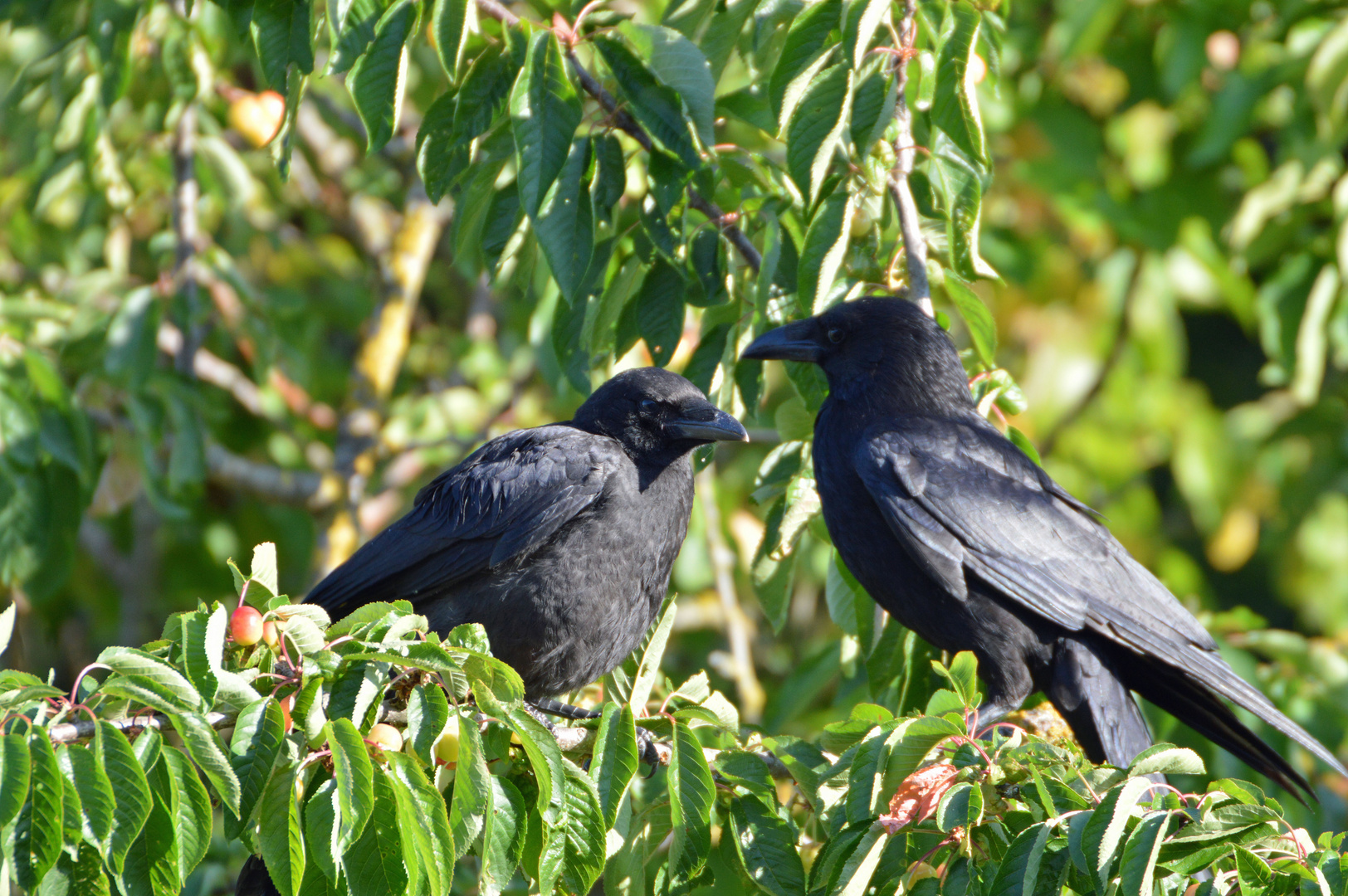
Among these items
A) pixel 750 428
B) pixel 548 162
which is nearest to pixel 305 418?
pixel 750 428

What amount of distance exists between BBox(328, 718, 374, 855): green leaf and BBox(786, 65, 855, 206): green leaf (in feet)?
5.33

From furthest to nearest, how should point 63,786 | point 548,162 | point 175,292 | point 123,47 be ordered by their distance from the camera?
point 175,292, point 123,47, point 548,162, point 63,786

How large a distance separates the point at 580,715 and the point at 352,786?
1713 millimetres

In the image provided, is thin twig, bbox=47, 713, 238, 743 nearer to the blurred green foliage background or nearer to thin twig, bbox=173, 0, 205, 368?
the blurred green foliage background

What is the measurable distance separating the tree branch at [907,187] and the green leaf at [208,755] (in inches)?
81.7

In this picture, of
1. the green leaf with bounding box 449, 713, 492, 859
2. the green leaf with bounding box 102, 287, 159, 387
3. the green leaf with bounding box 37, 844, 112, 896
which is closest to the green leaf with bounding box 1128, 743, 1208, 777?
the green leaf with bounding box 449, 713, 492, 859

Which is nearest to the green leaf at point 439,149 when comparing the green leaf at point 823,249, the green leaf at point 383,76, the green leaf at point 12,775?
the green leaf at point 383,76

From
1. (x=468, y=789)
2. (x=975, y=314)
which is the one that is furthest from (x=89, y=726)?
(x=975, y=314)

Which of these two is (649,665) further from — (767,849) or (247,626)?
(247,626)

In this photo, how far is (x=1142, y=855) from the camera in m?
2.05

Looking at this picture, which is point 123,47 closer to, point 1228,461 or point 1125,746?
point 1125,746

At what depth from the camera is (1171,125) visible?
6.54 m

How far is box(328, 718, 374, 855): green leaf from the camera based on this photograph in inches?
73.8

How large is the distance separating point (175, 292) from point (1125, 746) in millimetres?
3717
